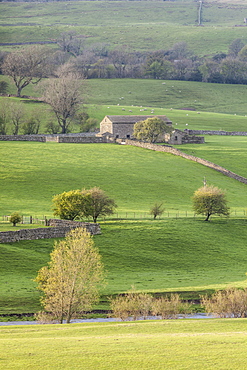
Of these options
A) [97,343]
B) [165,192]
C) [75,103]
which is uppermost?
[75,103]

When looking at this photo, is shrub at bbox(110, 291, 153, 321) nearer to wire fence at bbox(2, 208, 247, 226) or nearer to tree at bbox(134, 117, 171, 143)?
wire fence at bbox(2, 208, 247, 226)

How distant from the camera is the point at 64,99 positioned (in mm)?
146375

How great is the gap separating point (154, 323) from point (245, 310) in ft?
32.3

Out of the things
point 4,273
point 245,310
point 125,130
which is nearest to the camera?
point 245,310

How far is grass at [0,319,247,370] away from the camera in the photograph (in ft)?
92.6

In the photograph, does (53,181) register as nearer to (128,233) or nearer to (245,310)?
(128,233)

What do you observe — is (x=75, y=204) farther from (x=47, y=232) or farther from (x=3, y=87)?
(x=3, y=87)

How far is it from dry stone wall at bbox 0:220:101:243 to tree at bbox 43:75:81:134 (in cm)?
7830

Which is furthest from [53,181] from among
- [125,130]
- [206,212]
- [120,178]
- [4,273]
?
[125,130]

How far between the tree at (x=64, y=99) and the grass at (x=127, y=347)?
109024mm

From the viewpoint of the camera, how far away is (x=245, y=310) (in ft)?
152

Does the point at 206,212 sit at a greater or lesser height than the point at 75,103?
lesser

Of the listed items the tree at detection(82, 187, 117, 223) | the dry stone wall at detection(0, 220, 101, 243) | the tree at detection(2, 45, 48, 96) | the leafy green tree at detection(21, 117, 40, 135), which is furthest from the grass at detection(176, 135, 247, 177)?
the tree at detection(2, 45, 48, 96)

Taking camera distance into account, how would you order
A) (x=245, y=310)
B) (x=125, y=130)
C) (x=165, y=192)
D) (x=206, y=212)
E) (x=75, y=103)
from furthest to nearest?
(x=75, y=103) → (x=125, y=130) → (x=165, y=192) → (x=206, y=212) → (x=245, y=310)
